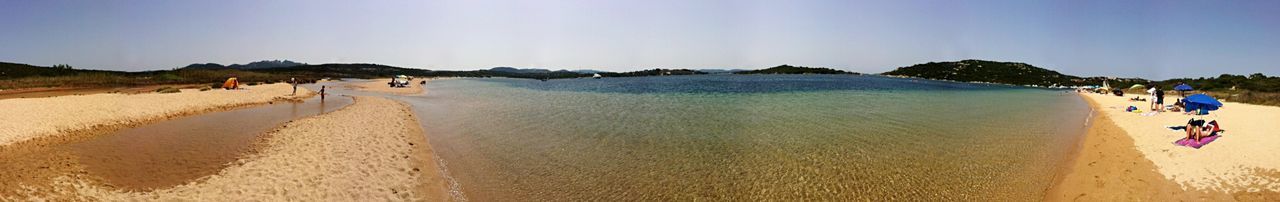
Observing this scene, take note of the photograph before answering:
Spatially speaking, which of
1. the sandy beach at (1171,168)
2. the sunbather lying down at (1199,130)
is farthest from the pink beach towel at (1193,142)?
the sandy beach at (1171,168)

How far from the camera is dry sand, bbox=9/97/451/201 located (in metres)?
8.38

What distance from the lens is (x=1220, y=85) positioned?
51750 millimetres

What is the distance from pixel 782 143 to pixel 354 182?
1183 cm

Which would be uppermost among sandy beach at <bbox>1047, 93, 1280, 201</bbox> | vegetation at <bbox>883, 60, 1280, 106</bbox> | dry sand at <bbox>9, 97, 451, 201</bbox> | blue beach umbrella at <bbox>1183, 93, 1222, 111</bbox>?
vegetation at <bbox>883, 60, 1280, 106</bbox>

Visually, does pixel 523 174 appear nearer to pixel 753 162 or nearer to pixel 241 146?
pixel 753 162

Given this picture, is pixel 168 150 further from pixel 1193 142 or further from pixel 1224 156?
pixel 1193 142

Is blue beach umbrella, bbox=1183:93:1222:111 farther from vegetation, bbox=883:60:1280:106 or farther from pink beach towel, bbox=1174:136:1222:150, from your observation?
vegetation, bbox=883:60:1280:106

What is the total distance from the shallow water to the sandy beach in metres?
17.7

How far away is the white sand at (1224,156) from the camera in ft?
30.9

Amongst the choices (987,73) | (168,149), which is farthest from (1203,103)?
(987,73)

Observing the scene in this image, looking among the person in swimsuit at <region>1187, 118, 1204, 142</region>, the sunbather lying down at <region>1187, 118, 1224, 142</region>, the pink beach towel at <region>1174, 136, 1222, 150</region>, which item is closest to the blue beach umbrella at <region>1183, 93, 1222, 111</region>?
the sunbather lying down at <region>1187, 118, 1224, 142</region>

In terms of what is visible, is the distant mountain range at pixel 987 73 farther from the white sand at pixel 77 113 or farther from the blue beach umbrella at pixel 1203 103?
the white sand at pixel 77 113

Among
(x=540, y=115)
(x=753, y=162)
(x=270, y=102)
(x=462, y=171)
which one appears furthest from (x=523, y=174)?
(x=270, y=102)

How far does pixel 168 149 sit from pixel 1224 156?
2664 centimetres
